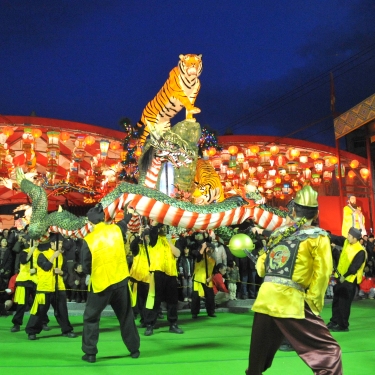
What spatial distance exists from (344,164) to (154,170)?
1195cm

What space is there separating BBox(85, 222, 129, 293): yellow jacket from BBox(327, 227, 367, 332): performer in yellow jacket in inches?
120

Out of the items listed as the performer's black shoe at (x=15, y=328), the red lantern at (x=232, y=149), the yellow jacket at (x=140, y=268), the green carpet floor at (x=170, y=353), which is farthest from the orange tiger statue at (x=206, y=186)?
the performer's black shoe at (x=15, y=328)

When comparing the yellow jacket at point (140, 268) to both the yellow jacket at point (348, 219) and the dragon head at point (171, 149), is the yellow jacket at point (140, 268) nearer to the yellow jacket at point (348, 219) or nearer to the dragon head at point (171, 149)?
the dragon head at point (171, 149)

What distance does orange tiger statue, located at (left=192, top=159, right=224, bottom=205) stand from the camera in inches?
538

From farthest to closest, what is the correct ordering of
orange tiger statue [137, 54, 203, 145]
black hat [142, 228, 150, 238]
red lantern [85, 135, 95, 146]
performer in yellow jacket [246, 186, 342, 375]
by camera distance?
1. red lantern [85, 135, 95, 146]
2. orange tiger statue [137, 54, 203, 145]
3. black hat [142, 228, 150, 238]
4. performer in yellow jacket [246, 186, 342, 375]

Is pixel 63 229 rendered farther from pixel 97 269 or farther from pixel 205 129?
pixel 205 129

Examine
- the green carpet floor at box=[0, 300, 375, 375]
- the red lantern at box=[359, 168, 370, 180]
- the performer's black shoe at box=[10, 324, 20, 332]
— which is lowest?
the green carpet floor at box=[0, 300, 375, 375]

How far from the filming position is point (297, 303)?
3238mm

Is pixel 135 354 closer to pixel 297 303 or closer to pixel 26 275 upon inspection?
pixel 297 303

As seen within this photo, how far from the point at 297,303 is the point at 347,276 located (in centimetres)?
397

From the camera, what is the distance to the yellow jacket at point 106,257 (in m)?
5.15

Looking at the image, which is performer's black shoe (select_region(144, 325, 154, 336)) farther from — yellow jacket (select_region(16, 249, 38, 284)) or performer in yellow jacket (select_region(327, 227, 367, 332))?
performer in yellow jacket (select_region(327, 227, 367, 332))

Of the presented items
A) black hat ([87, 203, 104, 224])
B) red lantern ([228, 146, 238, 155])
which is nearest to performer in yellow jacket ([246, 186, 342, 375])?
black hat ([87, 203, 104, 224])

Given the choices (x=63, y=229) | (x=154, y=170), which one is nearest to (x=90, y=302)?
(x=63, y=229)
